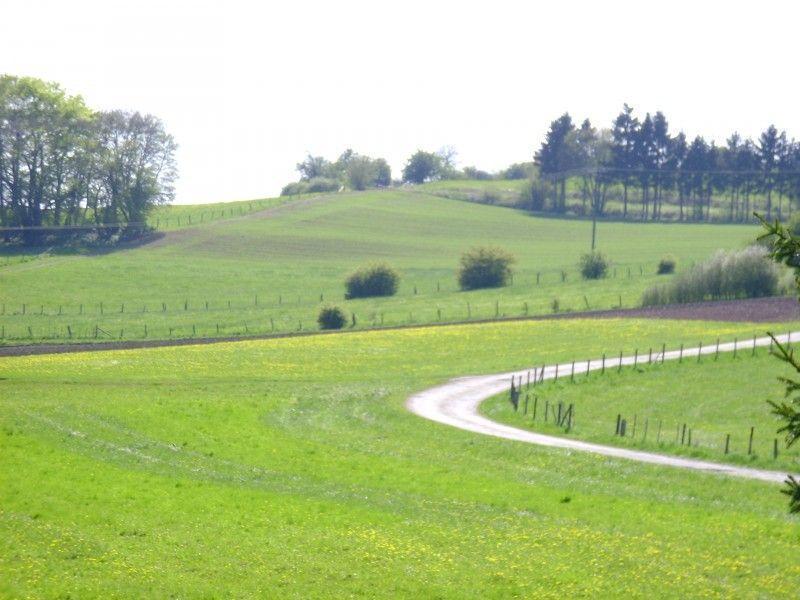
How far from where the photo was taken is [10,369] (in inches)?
2186

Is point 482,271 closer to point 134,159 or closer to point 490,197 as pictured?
point 134,159

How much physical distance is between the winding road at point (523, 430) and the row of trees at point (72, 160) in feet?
251

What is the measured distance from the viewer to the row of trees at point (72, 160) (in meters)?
120

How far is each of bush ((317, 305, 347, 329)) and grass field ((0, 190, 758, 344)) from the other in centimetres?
133

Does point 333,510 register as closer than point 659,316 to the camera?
Yes

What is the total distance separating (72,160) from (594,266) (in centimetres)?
5604

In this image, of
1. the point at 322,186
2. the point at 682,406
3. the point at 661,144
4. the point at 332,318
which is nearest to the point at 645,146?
the point at 661,144

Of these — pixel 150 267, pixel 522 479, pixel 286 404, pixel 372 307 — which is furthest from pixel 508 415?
pixel 150 267

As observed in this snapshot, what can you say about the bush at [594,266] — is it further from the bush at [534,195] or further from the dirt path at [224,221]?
the bush at [534,195]

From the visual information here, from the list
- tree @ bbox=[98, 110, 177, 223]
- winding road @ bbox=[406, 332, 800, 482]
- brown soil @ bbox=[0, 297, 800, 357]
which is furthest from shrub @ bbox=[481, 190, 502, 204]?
winding road @ bbox=[406, 332, 800, 482]

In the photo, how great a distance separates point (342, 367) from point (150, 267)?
55.6m

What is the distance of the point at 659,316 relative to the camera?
249 ft

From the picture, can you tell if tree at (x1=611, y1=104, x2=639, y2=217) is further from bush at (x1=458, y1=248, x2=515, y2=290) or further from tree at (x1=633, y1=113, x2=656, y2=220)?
bush at (x1=458, y1=248, x2=515, y2=290)

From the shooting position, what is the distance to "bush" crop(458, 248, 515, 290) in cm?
10181
